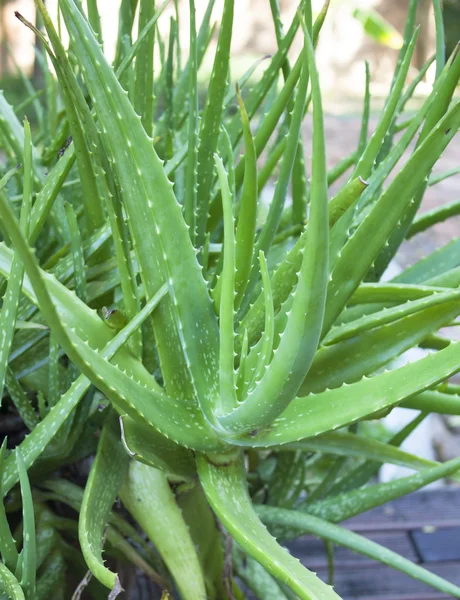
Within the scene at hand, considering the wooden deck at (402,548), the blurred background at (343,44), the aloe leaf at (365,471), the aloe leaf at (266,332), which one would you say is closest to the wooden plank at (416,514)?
the wooden deck at (402,548)

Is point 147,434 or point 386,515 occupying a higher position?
point 147,434

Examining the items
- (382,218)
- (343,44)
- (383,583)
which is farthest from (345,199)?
(343,44)

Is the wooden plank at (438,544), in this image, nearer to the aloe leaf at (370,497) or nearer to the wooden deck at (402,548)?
the wooden deck at (402,548)

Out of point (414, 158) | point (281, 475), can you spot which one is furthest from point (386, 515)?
point (414, 158)

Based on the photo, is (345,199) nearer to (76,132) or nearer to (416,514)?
(76,132)

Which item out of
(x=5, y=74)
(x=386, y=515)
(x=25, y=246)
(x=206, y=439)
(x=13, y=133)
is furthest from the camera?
(x=5, y=74)

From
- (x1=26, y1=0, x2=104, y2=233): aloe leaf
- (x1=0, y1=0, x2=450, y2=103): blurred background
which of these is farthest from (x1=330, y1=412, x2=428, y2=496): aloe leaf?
(x1=0, y1=0, x2=450, y2=103): blurred background

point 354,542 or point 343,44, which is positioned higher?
point 343,44

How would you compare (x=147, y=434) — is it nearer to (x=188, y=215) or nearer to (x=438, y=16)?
(x=188, y=215)
